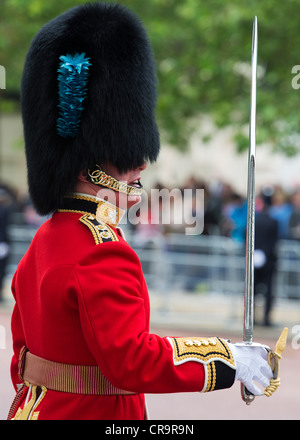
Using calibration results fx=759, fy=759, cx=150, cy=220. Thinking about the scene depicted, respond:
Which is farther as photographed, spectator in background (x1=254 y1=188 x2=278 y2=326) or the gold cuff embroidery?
spectator in background (x1=254 y1=188 x2=278 y2=326)

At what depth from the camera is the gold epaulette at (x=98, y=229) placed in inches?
91.6

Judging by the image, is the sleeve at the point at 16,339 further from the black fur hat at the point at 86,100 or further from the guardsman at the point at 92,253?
the black fur hat at the point at 86,100

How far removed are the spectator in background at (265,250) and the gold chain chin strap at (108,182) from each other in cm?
748

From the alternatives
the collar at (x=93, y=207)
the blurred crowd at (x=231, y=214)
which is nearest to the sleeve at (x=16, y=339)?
the collar at (x=93, y=207)

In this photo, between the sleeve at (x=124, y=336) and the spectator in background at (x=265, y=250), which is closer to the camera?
the sleeve at (x=124, y=336)

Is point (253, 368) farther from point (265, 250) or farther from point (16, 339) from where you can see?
point (265, 250)

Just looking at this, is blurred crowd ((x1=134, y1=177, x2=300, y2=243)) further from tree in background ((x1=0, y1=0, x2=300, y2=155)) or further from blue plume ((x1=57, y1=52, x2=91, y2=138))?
blue plume ((x1=57, y1=52, x2=91, y2=138))

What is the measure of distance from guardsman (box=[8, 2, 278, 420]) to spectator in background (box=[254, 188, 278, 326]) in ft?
23.7

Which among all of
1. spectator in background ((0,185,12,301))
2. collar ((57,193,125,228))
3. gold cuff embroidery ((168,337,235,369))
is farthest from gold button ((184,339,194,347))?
spectator in background ((0,185,12,301))

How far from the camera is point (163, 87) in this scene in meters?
12.3

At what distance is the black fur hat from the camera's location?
8.23 ft

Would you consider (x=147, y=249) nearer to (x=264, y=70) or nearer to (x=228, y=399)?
(x=264, y=70)

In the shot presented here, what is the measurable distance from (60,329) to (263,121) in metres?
8.81
